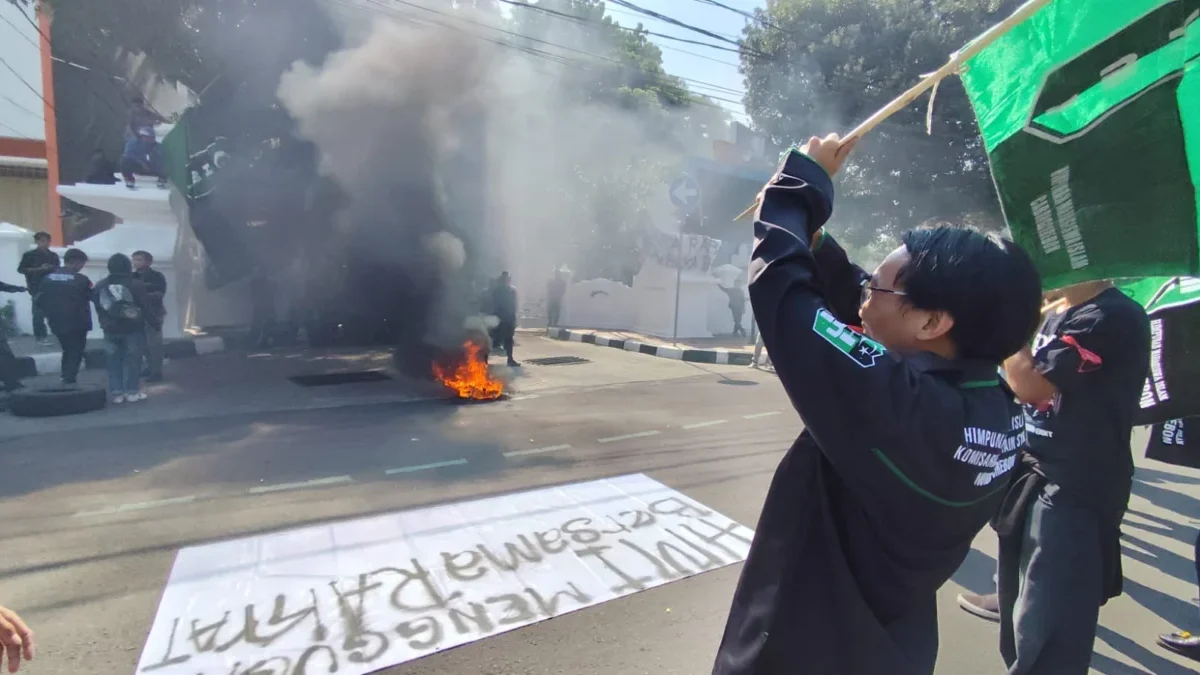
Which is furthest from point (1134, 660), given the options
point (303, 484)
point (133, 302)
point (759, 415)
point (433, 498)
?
point (133, 302)

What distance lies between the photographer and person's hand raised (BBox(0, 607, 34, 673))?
157cm

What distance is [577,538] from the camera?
3963 millimetres

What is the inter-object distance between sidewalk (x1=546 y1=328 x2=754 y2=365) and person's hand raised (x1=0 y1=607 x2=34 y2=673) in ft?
37.0

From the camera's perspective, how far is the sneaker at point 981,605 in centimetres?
327

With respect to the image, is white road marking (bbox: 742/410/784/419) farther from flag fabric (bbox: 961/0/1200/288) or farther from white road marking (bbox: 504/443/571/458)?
flag fabric (bbox: 961/0/1200/288)

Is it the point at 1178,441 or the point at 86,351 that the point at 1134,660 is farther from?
the point at 86,351

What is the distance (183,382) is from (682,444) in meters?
5.99

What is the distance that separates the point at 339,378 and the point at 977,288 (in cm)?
892

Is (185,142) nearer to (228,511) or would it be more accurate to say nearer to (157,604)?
(228,511)

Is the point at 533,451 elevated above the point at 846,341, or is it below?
below

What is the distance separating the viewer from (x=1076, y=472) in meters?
2.26

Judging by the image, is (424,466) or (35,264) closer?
(424,466)

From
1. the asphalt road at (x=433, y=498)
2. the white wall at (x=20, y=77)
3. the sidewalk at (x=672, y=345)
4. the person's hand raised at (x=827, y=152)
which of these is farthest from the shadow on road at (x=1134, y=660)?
the white wall at (x=20, y=77)

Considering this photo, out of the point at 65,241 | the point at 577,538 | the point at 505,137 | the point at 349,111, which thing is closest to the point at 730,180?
the point at 505,137
